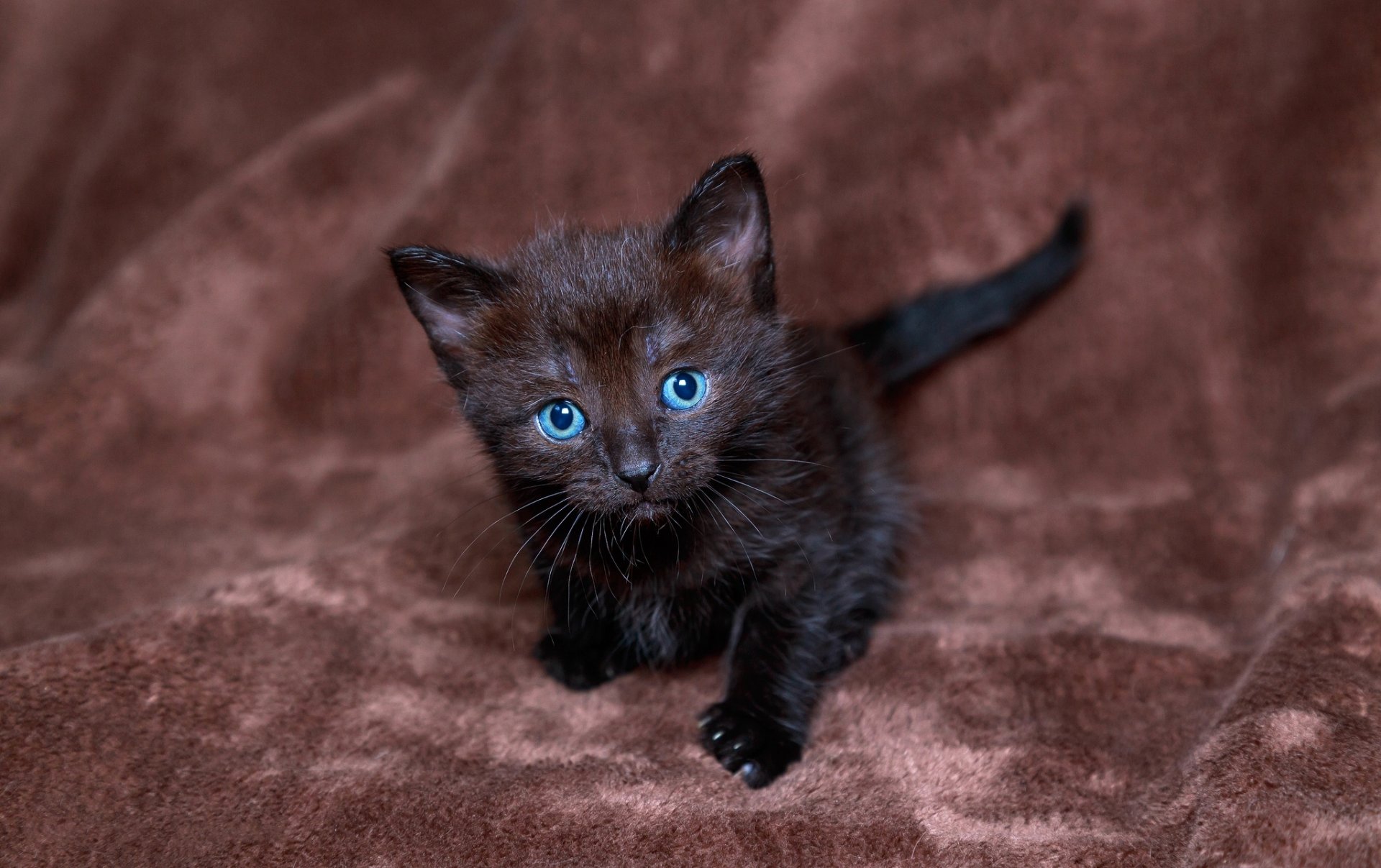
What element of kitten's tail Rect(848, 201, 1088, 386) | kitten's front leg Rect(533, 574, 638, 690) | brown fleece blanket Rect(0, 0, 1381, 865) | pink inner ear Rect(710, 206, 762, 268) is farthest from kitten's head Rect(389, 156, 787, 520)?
kitten's tail Rect(848, 201, 1088, 386)

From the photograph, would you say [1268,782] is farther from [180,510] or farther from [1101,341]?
[180,510]

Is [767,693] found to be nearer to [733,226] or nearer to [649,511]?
[649,511]

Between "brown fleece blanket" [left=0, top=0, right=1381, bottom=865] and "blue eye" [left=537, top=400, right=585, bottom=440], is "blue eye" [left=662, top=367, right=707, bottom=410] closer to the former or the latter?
"blue eye" [left=537, top=400, right=585, bottom=440]

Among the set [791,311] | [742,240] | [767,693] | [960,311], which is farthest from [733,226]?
[960,311]

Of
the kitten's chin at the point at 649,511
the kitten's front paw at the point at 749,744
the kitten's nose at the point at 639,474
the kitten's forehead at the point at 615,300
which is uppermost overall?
the kitten's forehead at the point at 615,300

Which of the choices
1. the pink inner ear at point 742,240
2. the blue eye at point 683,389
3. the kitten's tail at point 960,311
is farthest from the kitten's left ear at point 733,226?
the kitten's tail at point 960,311

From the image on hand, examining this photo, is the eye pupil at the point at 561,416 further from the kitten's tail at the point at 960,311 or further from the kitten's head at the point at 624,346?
the kitten's tail at the point at 960,311
